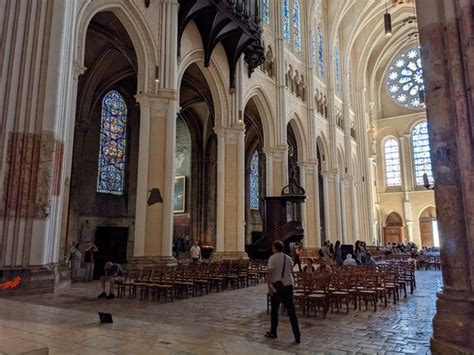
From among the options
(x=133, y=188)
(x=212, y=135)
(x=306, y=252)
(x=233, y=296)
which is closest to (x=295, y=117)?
(x=212, y=135)

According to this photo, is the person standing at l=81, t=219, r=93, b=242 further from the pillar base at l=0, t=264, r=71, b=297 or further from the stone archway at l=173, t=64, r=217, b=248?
the pillar base at l=0, t=264, r=71, b=297

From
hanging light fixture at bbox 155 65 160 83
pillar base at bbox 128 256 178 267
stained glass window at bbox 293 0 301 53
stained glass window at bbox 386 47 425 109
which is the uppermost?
stained glass window at bbox 386 47 425 109

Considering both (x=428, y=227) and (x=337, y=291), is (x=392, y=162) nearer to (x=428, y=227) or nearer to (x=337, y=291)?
(x=428, y=227)

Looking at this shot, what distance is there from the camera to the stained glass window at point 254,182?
3166 cm

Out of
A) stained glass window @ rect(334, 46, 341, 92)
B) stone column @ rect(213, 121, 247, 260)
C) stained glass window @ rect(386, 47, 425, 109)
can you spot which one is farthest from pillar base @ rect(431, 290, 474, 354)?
stained glass window @ rect(386, 47, 425, 109)

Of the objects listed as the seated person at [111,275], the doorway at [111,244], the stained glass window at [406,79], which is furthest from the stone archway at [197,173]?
the stained glass window at [406,79]

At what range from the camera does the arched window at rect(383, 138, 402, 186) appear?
136 feet

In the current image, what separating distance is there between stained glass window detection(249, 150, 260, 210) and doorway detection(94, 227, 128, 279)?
12.3 m

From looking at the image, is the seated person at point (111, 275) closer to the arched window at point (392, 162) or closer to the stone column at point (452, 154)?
the stone column at point (452, 154)

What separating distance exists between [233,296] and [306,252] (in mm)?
15270

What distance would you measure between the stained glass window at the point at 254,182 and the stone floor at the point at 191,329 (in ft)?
76.6

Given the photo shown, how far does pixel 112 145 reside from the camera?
21703 millimetres

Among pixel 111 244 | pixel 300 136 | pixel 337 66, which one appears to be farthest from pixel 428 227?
pixel 111 244

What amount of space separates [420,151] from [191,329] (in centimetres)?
4044
